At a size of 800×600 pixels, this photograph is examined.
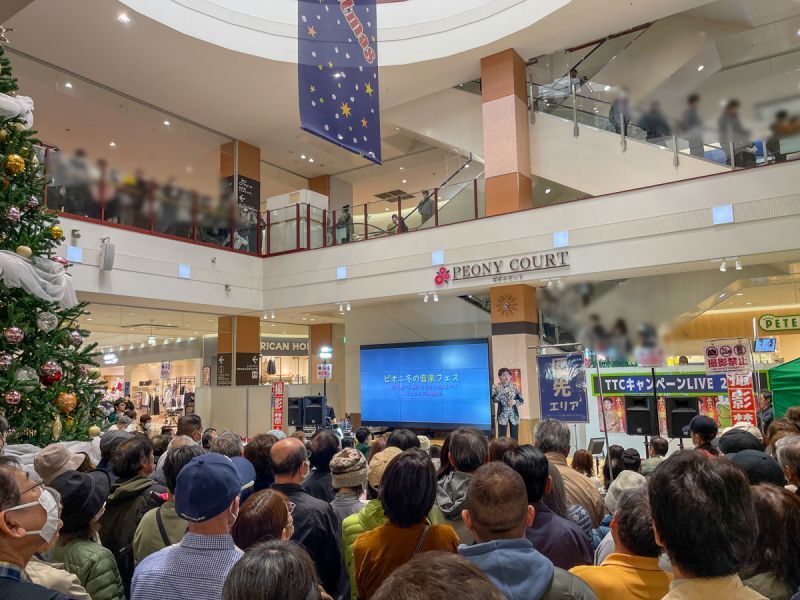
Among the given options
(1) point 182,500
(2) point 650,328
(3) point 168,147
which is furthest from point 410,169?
(1) point 182,500

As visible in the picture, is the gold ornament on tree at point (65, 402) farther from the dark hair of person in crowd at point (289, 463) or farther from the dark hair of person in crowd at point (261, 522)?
the dark hair of person in crowd at point (261, 522)

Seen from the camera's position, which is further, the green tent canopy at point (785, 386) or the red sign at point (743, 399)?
the red sign at point (743, 399)

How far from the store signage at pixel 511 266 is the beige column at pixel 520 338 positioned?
53 centimetres

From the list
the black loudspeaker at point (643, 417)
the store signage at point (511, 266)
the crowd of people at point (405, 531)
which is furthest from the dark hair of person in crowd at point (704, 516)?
the store signage at point (511, 266)

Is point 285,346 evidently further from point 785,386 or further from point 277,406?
point 785,386

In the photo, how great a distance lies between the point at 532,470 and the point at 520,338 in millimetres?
8433

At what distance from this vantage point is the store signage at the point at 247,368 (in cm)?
1434

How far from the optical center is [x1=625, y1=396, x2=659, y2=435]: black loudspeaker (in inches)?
327

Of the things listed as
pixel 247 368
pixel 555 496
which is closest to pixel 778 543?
pixel 555 496

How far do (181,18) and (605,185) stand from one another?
8407 mm

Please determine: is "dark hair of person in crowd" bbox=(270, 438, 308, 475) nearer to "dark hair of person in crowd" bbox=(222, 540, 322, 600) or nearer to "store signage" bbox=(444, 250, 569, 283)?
"dark hair of person in crowd" bbox=(222, 540, 322, 600)

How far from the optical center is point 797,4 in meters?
10.7

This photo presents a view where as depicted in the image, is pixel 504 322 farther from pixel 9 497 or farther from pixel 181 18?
pixel 9 497

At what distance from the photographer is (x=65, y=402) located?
3.92m
